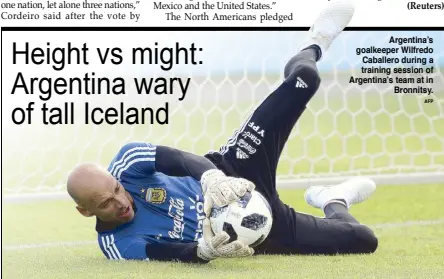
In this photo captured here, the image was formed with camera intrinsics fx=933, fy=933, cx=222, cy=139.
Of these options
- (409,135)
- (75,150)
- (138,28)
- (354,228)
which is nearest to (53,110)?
(138,28)

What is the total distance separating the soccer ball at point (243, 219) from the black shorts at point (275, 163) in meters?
0.32

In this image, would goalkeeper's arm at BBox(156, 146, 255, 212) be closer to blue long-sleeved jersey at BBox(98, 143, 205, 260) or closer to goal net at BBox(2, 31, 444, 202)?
blue long-sleeved jersey at BBox(98, 143, 205, 260)

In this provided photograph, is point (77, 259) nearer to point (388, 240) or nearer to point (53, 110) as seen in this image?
point (53, 110)

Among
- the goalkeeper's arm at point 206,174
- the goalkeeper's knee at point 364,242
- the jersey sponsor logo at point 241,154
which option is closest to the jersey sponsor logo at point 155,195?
the goalkeeper's arm at point 206,174

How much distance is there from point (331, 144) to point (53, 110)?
3.83 feet

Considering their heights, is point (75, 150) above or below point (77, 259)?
above

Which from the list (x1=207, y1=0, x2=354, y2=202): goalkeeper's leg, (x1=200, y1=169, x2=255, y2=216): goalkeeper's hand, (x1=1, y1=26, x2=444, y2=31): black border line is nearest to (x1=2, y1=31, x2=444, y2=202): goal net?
(x1=1, y1=26, x2=444, y2=31): black border line

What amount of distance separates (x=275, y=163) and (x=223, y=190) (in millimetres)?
439

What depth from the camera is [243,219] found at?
2164 millimetres

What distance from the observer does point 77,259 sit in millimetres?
2510

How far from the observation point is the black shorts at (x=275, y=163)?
2.49m

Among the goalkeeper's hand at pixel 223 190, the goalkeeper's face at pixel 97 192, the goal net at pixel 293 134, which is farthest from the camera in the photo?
the goal net at pixel 293 134
